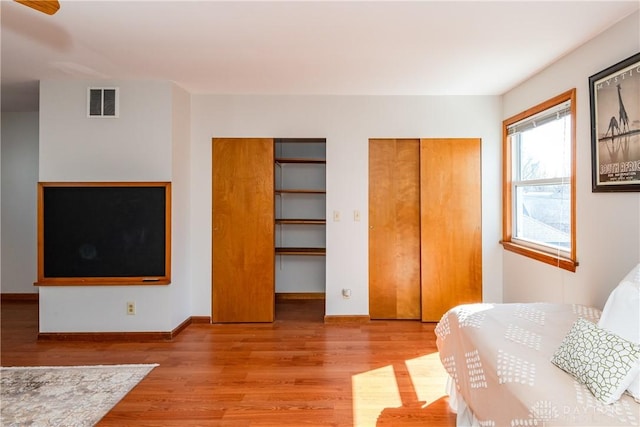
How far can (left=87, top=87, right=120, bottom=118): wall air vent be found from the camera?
3443 mm

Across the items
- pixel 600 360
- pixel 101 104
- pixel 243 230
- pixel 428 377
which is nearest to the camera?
pixel 600 360

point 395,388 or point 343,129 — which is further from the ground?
point 343,129

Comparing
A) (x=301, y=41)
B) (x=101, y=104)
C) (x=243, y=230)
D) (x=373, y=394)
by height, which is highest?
(x=301, y=41)

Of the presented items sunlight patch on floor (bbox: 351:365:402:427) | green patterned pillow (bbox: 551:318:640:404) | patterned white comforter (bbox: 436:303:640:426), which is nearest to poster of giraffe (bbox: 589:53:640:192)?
patterned white comforter (bbox: 436:303:640:426)

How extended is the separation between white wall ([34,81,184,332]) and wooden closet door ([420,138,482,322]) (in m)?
2.54

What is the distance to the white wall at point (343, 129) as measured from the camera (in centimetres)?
389

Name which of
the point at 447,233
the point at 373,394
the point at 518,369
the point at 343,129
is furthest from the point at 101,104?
the point at 518,369

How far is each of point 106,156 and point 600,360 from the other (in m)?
3.80

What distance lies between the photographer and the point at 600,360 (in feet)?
4.62

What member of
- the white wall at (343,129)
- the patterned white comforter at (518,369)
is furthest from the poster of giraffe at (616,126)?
the white wall at (343,129)

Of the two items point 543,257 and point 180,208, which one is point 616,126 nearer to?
point 543,257

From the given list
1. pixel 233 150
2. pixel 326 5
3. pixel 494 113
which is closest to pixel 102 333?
pixel 233 150

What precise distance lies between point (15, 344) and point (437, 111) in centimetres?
455

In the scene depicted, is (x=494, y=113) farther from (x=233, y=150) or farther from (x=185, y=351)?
(x=185, y=351)
